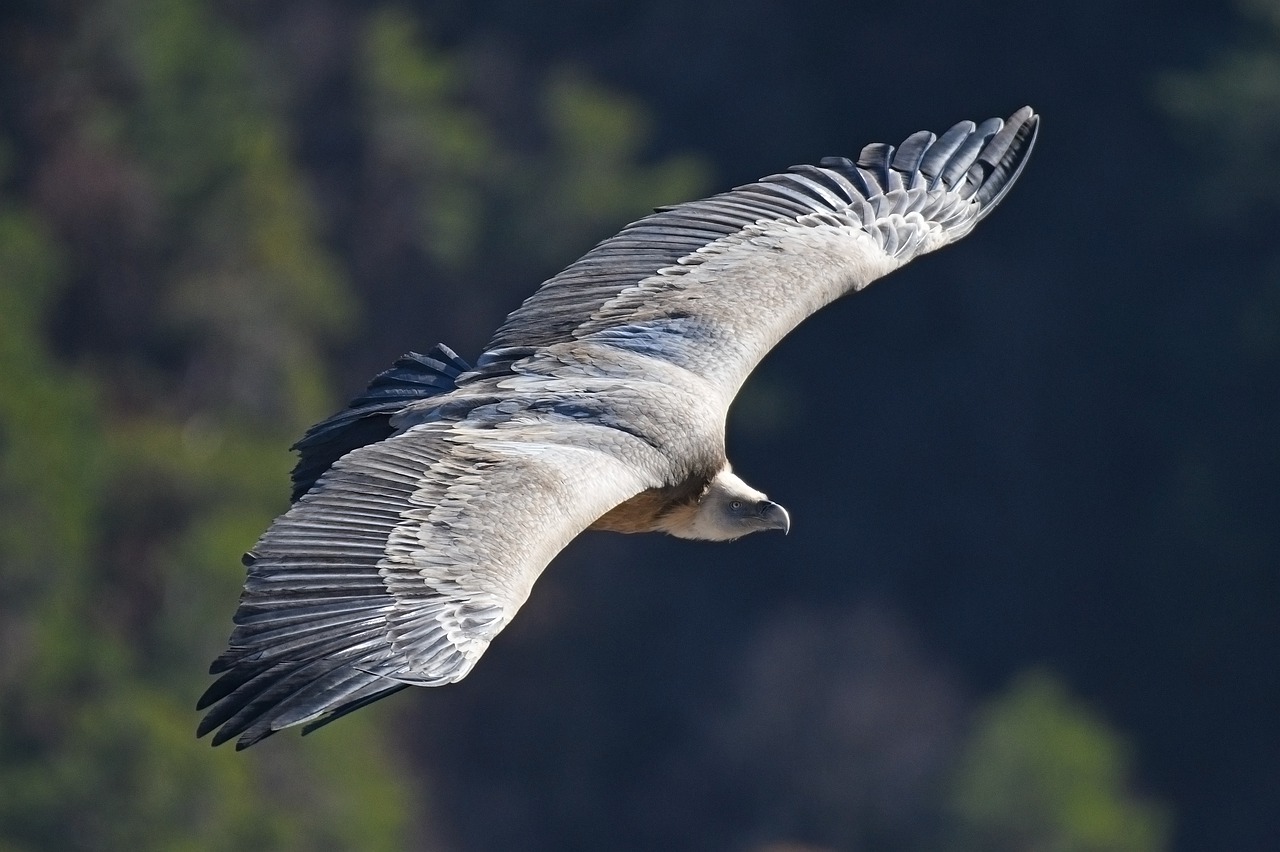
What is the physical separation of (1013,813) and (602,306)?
17.1 meters

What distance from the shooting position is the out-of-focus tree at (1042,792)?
2434 cm

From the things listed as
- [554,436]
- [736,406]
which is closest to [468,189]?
[736,406]

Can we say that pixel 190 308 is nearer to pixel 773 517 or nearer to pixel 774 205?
pixel 774 205

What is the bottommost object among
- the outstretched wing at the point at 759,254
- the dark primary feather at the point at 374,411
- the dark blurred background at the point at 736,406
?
the dark primary feather at the point at 374,411

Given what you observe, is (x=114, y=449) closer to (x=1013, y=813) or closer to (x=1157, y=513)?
(x=1013, y=813)

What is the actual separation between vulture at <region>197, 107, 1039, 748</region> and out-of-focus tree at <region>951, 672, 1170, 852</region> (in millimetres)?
15783

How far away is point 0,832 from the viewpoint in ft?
73.0

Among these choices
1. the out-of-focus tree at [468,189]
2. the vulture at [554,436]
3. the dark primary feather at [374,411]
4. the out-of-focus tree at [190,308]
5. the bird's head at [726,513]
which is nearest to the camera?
the vulture at [554,436]

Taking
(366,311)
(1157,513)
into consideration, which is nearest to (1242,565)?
(1157,513)

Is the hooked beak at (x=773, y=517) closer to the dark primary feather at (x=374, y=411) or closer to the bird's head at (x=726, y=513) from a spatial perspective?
the bird's head at (x=726, y=513)

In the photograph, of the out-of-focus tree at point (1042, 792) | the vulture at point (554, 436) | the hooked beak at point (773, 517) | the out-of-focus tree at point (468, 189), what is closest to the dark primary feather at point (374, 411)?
the vulture at point (554, 436)

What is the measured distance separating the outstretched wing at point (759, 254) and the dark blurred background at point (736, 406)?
1492 cm

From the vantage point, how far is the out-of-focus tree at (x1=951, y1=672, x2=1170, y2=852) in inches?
958

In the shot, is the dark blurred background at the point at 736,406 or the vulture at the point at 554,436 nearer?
the vulture at the point at 554,436
